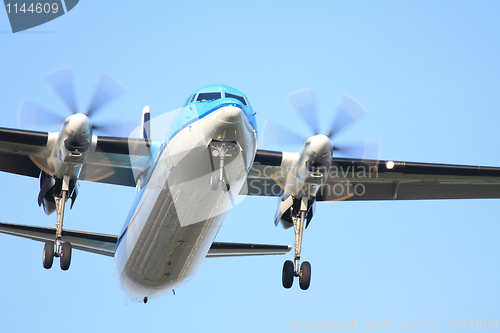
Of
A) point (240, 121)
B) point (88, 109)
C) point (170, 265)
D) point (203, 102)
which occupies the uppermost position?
point (88, 109)

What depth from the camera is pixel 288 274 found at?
589 inches

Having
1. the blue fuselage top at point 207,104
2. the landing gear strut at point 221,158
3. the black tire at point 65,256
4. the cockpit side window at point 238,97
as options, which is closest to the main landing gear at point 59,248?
the black tire at point 65,256

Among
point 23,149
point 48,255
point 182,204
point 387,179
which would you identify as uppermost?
point 387,179

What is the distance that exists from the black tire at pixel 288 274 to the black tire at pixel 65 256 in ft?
17.0

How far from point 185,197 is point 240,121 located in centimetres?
239

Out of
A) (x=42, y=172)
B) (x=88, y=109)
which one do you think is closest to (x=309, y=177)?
(x=88, y=109)

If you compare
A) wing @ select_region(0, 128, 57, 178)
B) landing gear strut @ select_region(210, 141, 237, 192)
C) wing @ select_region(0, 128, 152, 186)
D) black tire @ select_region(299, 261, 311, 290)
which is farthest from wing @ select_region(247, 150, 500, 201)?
wing @ select_region(0, 128, 57, 178)

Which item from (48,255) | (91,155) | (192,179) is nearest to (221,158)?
(192,179)

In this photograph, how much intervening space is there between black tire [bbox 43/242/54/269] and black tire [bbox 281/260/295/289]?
18.4ft

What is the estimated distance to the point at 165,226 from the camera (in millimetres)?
13336

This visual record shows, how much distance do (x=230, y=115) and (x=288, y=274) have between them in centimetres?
563

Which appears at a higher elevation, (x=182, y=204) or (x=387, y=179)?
(x=387, y=179)

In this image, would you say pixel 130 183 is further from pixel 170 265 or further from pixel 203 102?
pixel 203 102

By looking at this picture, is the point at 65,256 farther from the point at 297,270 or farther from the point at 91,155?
the point at 297,270
